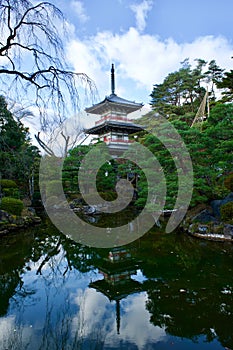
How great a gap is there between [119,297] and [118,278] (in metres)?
0.71

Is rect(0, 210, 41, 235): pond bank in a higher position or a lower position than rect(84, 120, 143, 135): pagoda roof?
lower

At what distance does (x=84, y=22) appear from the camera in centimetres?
326

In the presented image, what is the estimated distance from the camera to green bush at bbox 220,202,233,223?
7013 millimetres

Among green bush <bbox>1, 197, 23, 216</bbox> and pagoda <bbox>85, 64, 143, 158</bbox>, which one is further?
pagoda <bbox>85, 64, 143, 158</bbox>

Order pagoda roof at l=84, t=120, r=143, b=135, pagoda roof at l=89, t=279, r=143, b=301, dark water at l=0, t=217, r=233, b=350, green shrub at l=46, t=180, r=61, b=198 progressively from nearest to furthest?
dark water at l=0, t=217, r=233, b=350 → pagoda roof at l=89, t=279, r=143, b=301 → green shrub at l=46, t=180, r=61, b=198 → pagoda roof at l=84, t=120, r=143, b=135

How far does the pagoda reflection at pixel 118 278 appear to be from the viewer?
13.3ft

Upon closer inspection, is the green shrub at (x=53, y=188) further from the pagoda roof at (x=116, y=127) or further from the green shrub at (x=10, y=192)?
the pagoda roof at (x=116, y=127)

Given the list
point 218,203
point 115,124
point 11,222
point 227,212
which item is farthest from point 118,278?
point 115,124

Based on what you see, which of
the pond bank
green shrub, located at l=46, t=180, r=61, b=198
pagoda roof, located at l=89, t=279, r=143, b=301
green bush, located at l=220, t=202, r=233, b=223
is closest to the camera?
pagoda roof, located at l=89, t=279, r=143, b=301

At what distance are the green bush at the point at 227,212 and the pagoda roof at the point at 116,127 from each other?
520 inches

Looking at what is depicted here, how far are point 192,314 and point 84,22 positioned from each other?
4075 millimetres

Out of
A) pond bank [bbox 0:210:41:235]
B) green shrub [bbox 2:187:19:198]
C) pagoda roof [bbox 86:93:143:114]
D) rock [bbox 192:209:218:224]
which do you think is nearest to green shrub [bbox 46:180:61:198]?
green shrub [bbox 2:187:19:198]

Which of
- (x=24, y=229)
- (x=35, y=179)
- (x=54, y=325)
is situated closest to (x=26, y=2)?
(x=54, y=325)

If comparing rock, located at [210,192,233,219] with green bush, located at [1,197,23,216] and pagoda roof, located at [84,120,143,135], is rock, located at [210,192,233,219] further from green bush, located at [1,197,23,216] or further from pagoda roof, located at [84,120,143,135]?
pagoda roof, located at [84,120,143,135]
